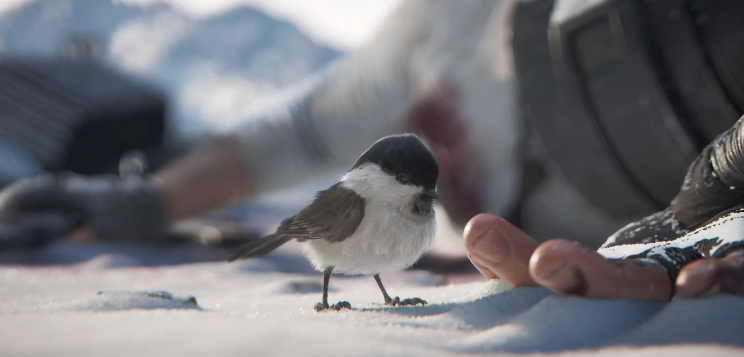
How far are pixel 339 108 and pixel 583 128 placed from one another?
510 mm

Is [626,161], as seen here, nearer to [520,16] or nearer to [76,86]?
[520,16]

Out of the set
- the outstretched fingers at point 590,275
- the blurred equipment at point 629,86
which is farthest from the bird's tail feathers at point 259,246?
the blurred equipment at point 629,86

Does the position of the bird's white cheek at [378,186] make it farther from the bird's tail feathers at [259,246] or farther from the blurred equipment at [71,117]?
the blurred equipment at [71,117]

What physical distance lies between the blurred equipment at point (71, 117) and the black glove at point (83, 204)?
497 millimetres

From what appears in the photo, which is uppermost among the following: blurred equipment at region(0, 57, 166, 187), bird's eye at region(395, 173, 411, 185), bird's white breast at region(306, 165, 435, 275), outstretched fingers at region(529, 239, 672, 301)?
blurred equipment at region(0, 57, 166, 187)

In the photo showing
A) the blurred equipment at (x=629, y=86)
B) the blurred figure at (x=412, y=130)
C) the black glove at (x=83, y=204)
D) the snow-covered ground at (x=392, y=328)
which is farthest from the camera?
the black glove at (x=83, y=204)

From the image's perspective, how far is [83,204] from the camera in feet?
3.84

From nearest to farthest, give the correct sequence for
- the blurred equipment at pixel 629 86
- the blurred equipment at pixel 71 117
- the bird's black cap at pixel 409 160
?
the bird's black cap at pixel 409 160 < the blurred equipment at pixel 629 86 < the blurred equipment at pixel 71 117

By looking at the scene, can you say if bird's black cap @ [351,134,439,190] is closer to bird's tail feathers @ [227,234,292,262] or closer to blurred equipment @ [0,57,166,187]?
bird's tail feathers @ [227,234,292,262]

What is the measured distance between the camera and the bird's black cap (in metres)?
0.41

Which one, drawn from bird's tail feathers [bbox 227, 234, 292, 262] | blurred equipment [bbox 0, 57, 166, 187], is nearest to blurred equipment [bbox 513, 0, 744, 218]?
bird's tail feathers [bbox 227, 234, 292, 262]

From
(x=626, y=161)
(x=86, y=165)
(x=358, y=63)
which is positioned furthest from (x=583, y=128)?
(x=86, y=165)

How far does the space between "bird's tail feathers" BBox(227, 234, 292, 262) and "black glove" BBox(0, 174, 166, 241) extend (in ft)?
2.67

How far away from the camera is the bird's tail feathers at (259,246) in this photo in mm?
473
